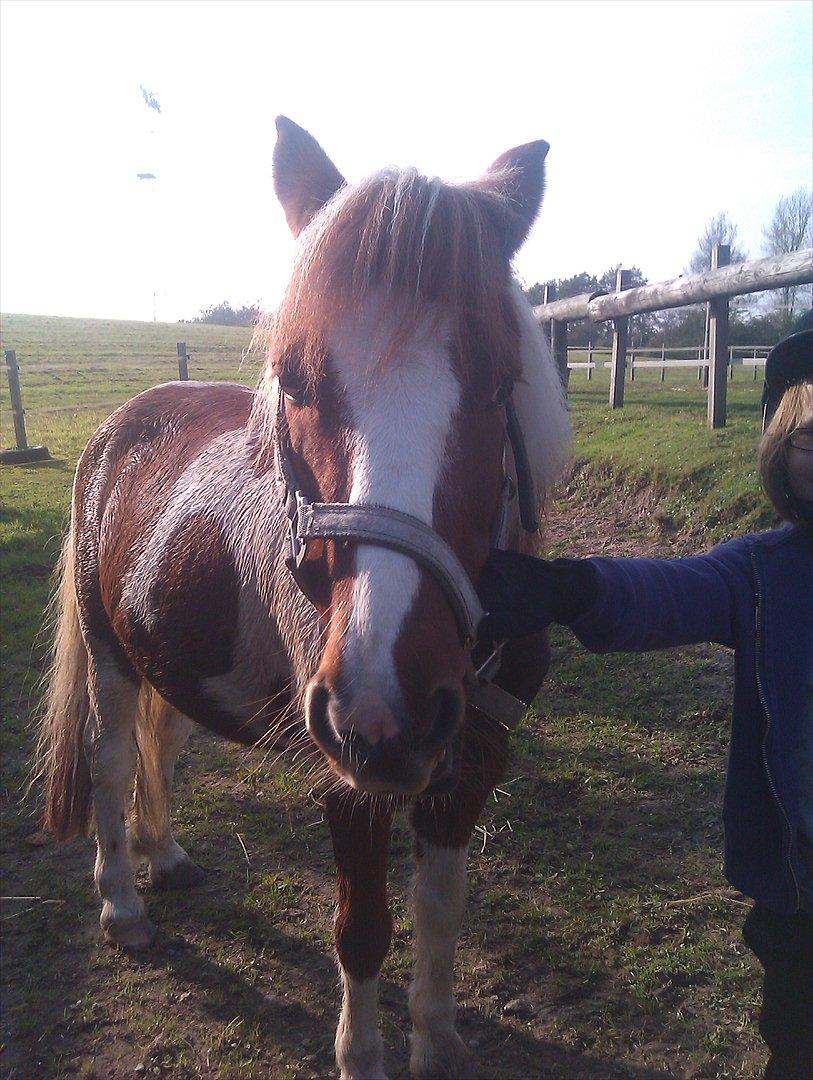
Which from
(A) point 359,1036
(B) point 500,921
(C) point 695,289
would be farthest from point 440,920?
(C) point 695,289

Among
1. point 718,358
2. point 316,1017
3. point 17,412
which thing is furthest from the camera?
point 17,412

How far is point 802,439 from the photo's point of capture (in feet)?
5.17

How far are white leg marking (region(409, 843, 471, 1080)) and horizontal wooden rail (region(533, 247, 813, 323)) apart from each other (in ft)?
15.1

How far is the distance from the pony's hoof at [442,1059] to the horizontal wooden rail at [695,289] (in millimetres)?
4915

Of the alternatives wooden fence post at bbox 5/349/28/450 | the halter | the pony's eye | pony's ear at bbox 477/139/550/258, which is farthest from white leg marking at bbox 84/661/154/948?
wooden fence post at bbox 5/349/28/450

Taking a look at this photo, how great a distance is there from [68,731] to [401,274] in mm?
2538

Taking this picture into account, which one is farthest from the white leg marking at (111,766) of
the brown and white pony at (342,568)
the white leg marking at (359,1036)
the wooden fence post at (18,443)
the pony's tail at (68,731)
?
the wooden fence post at (18,443)

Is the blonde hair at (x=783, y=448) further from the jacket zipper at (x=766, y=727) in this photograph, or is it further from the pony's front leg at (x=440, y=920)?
the pony's front leg at (x=440, y=920)

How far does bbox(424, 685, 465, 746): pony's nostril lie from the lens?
1.29 meters

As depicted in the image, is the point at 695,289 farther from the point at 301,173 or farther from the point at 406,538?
the point at 406,538

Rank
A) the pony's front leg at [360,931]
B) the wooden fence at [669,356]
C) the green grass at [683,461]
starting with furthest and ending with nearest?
the wooden fence at [669,356] → the green grass at [683,461] → the pony's front leg at [360,931]

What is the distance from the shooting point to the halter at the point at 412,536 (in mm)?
1324

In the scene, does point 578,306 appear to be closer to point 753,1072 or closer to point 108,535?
point 108,535

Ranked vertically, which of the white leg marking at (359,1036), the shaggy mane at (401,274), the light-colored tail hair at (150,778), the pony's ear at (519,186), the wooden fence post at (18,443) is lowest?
the white leg marking at (359,1036)
